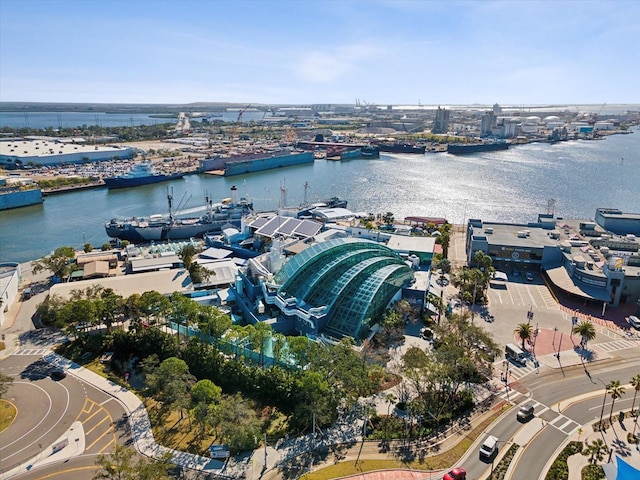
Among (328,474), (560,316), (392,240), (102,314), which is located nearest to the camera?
(328,474)

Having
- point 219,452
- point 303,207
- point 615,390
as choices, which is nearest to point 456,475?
point 615,390

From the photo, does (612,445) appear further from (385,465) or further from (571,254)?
(571,254)

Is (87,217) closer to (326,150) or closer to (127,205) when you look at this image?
(127,205)

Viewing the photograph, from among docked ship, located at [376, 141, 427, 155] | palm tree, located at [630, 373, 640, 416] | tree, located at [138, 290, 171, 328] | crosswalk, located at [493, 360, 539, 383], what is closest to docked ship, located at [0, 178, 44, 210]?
tree, located at [138, 290, 171, 328]

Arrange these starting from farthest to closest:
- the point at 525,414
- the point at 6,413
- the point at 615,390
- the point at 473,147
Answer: the point at 473,147 → the point at 6,413 → the point at 525,414 → the point at 615,390

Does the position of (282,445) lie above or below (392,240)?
below

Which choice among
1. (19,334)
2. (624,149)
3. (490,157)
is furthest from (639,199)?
(19,334)
